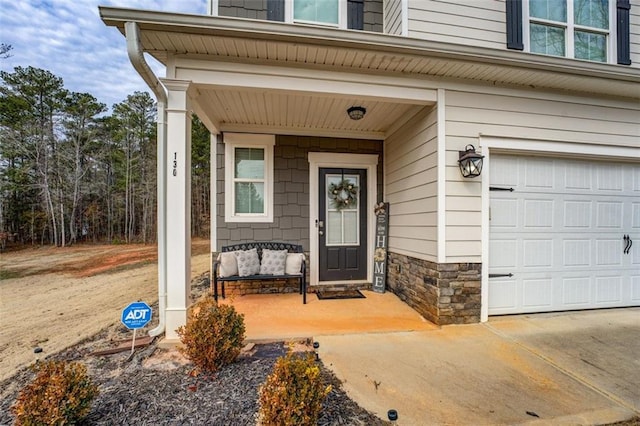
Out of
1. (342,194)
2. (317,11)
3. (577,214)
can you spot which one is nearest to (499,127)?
(577,214)

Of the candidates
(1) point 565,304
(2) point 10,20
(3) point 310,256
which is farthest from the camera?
(2) point 10,20

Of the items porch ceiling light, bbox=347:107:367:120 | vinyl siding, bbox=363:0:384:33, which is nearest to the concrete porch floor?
porch ceiling light, bbox=347:107:367:120

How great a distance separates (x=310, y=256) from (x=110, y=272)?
559 centimetres

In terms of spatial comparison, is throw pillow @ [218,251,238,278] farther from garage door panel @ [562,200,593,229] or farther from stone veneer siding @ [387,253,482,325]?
garage door panel @ [562,200,593,229]

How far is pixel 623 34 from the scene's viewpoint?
3.52 m

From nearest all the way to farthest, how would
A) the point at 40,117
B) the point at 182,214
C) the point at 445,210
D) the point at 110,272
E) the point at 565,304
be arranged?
the point at 182,214 → the point at 445,210 → the point at 565,304 → the point at 110,272 → the point at 40,117

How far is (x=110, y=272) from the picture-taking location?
6.61 m

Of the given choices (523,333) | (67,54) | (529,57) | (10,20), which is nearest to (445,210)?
(523,333)

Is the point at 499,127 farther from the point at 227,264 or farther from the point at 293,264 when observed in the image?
the point at 227,264

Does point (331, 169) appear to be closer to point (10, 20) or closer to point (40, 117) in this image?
point (10, 20)

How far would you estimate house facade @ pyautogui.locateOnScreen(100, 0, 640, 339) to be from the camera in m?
2.54

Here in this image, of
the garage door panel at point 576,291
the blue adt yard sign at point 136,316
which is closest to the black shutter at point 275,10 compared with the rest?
the blue adt yard sign at point 136,316

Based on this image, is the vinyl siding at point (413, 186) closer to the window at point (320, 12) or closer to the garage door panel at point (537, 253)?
the garage door panel at point (537, 253)

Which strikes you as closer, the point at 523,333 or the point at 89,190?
the point at 523,333
